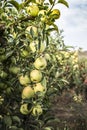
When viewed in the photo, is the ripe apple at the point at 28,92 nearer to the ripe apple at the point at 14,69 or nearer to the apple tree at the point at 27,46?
the apple tree at the point at 27,46

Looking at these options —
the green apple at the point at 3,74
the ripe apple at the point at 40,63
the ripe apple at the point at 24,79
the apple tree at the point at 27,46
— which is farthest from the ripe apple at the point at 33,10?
the green apple at the point at 3,74

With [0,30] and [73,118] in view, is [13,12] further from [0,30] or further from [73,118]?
[73,118]

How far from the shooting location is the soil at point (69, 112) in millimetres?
6926

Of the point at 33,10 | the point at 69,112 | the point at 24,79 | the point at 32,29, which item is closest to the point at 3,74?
the point at 24,79

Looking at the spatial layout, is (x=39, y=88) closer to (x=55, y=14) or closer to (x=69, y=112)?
(x=55, y=14)

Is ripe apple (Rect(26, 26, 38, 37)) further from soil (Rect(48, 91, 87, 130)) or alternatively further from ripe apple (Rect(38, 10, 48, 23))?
soil (Rect(48, 91, 87, 130))

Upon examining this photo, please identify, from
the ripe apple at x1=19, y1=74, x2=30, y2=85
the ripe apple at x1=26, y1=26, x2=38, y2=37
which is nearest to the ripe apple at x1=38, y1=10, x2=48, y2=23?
the ripe apple at x1=26, y1=26, x2=38, y2=37

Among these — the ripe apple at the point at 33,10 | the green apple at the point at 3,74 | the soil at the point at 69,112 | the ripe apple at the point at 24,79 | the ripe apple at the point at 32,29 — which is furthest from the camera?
the soil at the point at 69,112

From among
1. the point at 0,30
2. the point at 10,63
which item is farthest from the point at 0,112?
the point at 0,30

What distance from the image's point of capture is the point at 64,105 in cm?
978

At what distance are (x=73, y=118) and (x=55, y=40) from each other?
2.70m

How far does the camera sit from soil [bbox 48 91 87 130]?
22.7 feet

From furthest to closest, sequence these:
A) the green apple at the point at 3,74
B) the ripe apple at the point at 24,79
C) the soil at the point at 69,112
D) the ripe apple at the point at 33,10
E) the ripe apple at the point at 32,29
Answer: the soil at the point at 69,112, the green apple at the point at 3,74, the ripe apple at the point at 24,79, the ripe apple at the point at 32,29, the ripe apple at the point at 33,10

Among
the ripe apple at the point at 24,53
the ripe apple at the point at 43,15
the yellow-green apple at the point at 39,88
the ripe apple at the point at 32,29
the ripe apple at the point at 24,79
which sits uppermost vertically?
the ripe apple at the point at 43,15
